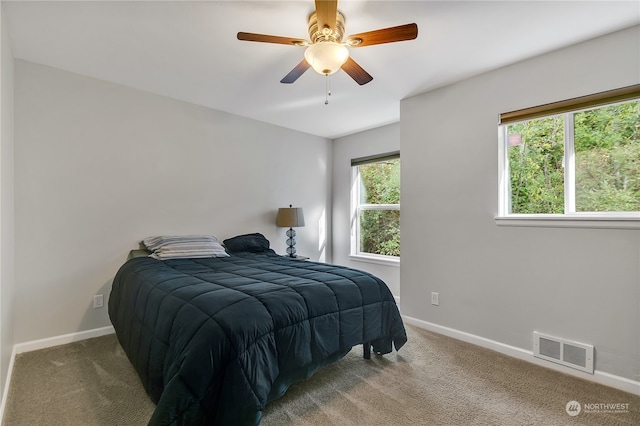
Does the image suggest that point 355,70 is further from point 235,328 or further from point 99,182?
point 99,182

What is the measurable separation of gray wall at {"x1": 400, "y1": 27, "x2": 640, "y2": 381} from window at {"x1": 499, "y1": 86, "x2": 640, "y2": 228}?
3.8 inches

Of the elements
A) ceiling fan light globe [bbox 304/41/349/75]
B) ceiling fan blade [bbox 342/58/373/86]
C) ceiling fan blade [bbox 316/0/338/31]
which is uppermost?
ceiling fan blade [bbox 316/0/338/31]

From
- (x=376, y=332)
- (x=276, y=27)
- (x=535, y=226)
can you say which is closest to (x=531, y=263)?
(x=535, y=226)

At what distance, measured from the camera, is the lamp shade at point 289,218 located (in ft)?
12.9

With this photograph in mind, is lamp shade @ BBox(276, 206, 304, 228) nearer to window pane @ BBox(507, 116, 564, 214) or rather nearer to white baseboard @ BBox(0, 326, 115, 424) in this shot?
white baseboard @ BBox(0, 326, 115, 424)

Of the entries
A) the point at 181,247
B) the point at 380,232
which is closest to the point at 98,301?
the point at 181,247

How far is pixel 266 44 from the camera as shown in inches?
88.4

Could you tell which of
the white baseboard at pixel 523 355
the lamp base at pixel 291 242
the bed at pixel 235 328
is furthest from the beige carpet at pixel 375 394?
the lamp base at pixel 291 242

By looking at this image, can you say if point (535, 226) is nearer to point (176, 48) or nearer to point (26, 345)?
A: point (176, 48)

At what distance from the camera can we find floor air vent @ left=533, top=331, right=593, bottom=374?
214 cm

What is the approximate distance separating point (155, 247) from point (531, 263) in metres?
3.20

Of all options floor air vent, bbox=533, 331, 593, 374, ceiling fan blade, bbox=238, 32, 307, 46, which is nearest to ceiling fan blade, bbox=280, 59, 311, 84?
ceiling fan blade, bbox=238, 32, 307, 46

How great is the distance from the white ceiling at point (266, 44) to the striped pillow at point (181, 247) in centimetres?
146

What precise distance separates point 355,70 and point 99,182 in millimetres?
2461
